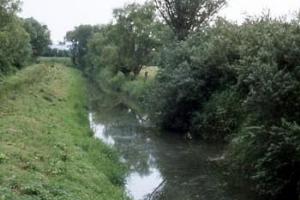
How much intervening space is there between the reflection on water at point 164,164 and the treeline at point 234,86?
43.4 inches

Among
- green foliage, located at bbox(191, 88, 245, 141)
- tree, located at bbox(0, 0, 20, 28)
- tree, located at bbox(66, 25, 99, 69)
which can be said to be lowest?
tree, located at bbox(66, 25, 99, 69)

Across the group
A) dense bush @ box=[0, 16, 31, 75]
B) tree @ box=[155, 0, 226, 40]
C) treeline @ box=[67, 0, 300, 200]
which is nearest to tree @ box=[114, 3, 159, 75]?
treeline @ box=[67, 0, 300, 200]

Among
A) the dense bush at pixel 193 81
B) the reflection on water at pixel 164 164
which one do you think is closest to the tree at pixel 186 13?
the dense bush at pixel 193 81

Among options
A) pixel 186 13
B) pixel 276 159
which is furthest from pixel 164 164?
pixel 186 13

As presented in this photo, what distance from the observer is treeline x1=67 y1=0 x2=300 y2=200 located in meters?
16.2

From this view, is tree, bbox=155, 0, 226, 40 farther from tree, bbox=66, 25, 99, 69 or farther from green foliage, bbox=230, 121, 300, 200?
tree, bbox=66, 25, 99, 69

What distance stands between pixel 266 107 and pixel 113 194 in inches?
228

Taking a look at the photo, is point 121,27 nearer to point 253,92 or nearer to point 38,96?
point 38,96

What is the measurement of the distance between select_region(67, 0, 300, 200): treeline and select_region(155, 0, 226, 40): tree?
3.2 inches

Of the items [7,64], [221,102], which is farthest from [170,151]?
[7,64]

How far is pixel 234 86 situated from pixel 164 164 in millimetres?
5336

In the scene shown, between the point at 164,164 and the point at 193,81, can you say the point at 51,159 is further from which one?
the point at 193,81

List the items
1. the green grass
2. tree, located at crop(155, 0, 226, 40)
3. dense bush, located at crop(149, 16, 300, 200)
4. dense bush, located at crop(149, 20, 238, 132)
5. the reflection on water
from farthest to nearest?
tree, located at crop(155, 0, 226, 40) < dense bush, located at crop(149, 20, 238, 132) < the reflection on water < dense bush, located at crop(149, 16, 300, 200) < the green grass

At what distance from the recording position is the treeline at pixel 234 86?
53.0ft
